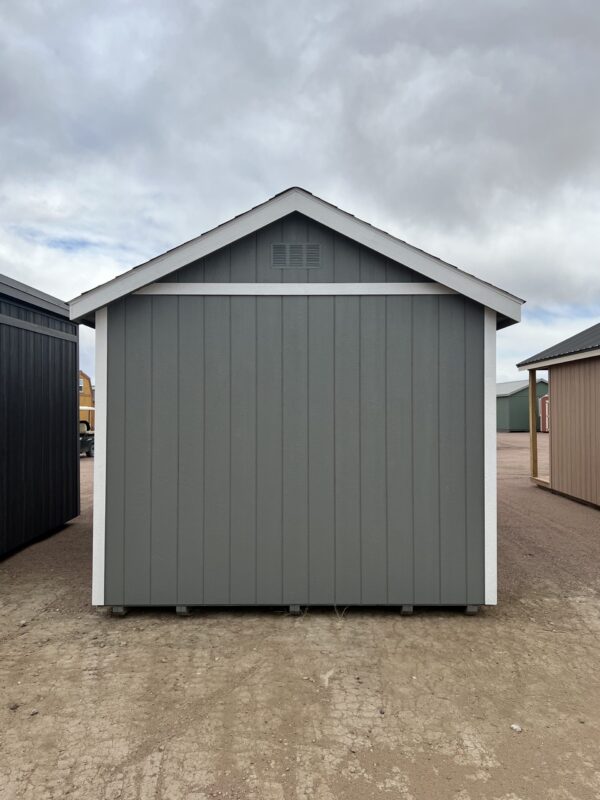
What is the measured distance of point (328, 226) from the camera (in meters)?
3.80

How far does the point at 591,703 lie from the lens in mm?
2754

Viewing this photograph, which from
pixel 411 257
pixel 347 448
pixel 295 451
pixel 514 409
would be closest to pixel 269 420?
pixel 295 451

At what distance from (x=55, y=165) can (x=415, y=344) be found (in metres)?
17.1

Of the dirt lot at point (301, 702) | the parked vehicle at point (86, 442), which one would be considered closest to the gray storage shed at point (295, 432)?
the dirt lot at point (301, 702)

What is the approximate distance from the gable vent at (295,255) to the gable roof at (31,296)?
3715 mm

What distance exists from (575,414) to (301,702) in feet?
27.9

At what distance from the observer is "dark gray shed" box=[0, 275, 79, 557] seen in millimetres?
5652

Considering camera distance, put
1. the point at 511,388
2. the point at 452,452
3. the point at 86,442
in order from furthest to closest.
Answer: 1. the point at 511,388
2. the point at 86,442
3. the point at 452,452

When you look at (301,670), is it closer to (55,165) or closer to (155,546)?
(155,546)

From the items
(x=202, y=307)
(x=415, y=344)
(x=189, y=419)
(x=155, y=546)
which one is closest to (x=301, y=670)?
(x=155, y=546)

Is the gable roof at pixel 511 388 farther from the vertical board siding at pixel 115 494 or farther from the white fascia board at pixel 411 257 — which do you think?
the vertical board siding at pixel 115 494

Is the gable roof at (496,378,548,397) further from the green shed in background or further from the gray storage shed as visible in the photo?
the gray storage shed

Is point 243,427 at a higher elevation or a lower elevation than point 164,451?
higher

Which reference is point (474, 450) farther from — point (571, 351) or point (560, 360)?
point (560, 360)
